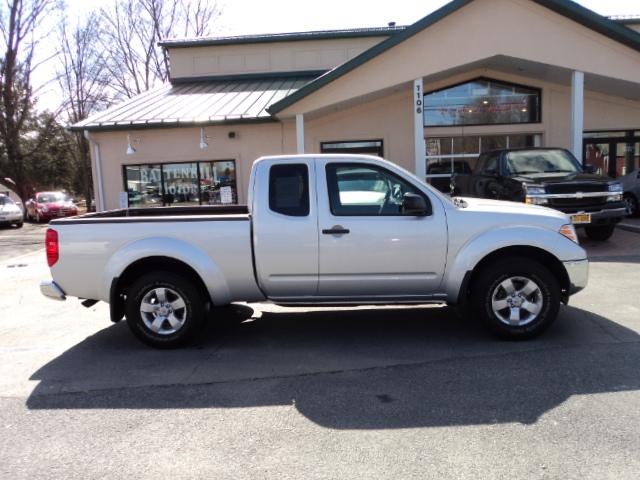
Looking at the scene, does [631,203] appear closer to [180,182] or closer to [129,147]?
[180,182]

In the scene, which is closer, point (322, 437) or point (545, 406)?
point (322, 437)

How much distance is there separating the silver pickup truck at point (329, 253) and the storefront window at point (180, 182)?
997cm

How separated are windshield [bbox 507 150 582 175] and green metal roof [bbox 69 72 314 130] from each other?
6.61 m

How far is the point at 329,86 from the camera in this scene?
42.7ft

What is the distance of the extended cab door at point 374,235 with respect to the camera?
5.01 metres

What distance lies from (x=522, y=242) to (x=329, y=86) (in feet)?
29.9

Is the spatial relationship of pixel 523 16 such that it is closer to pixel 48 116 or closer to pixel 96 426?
pixel 96 426

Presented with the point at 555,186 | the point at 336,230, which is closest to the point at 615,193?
the point at 555,186

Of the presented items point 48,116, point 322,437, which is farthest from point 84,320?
point 48,116

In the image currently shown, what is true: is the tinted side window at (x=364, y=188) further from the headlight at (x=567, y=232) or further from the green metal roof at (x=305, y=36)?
the green metal roof at (x=305, y=36)

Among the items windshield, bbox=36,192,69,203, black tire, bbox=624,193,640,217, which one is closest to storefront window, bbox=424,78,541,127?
black tire, bbox=624,193,640,217

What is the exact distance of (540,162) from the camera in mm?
10500

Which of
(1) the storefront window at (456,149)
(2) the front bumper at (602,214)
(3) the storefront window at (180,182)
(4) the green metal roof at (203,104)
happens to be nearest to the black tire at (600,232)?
(2) the front bumper at (602,214)

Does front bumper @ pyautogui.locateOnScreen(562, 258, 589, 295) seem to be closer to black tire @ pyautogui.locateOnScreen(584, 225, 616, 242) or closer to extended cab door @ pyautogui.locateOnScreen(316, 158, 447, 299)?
extended cab door @ pyautogui.locateOnScreen(316, 158, 447, 299)
